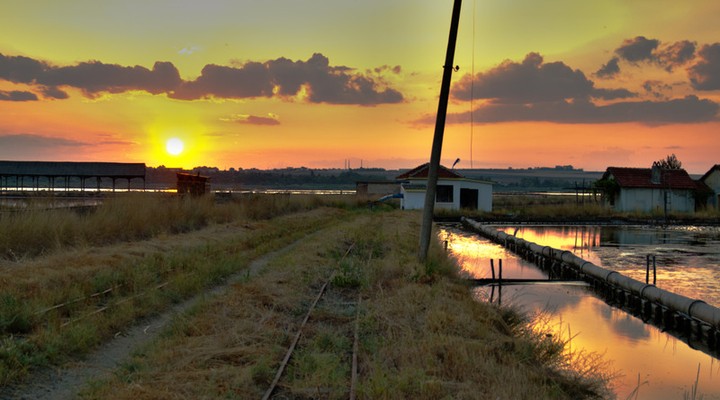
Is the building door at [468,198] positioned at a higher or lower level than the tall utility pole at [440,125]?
lower

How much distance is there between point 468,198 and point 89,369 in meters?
47.9

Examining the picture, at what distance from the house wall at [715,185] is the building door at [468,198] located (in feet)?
72.6

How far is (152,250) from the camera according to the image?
55.4ft

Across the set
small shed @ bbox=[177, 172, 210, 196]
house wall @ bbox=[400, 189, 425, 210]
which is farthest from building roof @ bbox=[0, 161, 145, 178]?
house wall @ bbox=[400, 189, 425, 210]

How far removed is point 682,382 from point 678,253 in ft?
61.6

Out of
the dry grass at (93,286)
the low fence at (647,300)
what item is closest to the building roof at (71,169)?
the dry grass at (93,286)

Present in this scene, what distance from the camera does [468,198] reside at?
5344 centimetres

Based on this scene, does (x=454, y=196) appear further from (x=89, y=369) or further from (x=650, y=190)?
(x=89, y=369)

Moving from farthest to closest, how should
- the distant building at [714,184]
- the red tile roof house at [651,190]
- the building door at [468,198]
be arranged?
the distant building at [714,184], the building door at [468,198], the red tile roof house at [651,190]

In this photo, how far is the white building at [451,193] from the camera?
171 ft

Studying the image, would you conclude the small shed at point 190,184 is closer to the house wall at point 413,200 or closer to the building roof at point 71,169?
the house wall at point 413,200

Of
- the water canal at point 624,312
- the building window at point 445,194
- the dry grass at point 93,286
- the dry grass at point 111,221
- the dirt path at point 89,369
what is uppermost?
the building window at point 445,194

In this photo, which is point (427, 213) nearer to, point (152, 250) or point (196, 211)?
point (152, 250)

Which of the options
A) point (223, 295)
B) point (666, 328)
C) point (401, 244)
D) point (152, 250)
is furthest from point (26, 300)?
point (401, 244)
